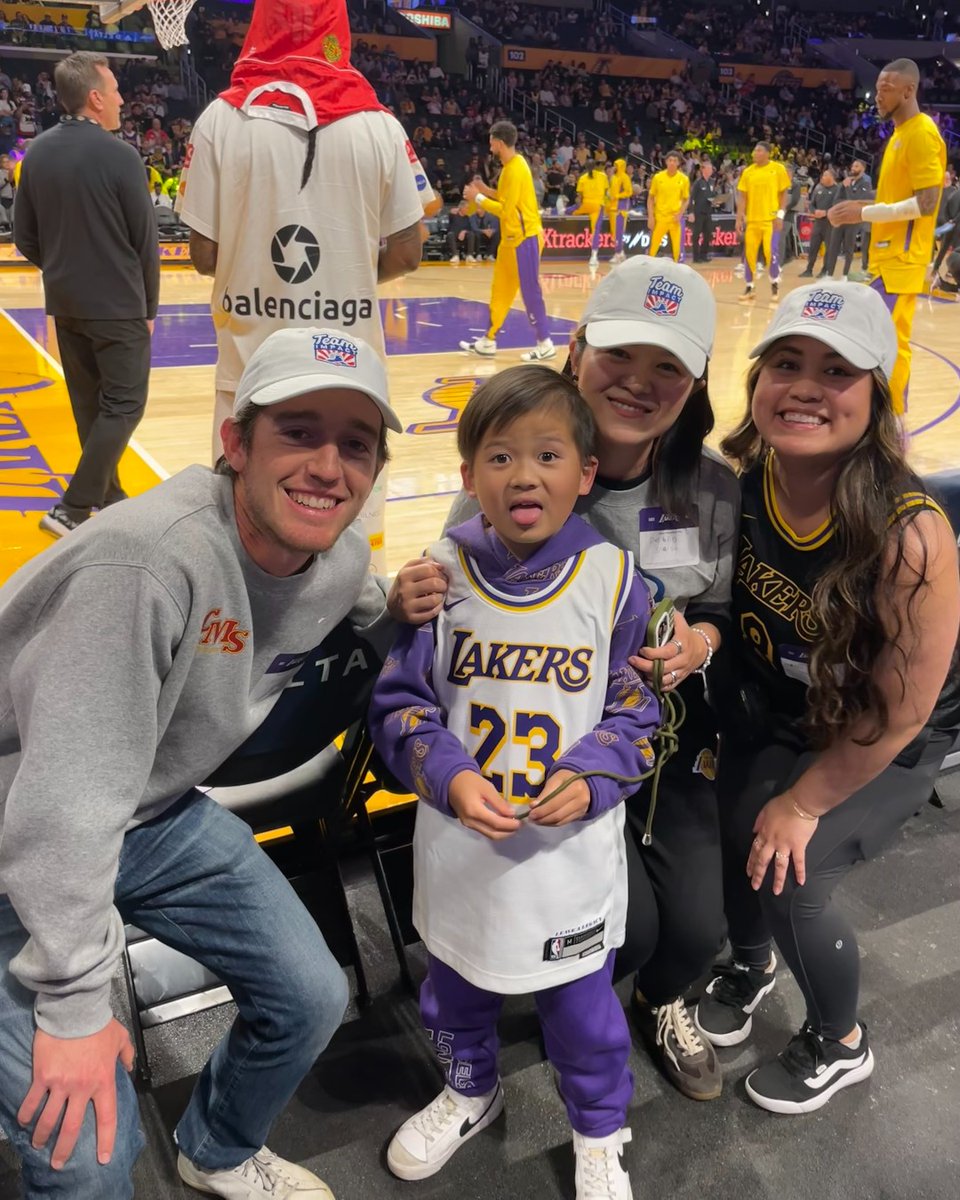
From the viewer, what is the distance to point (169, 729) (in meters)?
1.43

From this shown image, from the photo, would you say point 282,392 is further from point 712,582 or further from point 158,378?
point 158,378

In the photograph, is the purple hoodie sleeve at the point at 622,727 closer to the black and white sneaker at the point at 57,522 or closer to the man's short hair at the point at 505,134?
the black and white sneaker at the point at 57,522

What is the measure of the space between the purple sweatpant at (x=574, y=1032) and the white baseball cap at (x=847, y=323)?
1130mm

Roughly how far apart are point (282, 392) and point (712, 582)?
36.3 inches

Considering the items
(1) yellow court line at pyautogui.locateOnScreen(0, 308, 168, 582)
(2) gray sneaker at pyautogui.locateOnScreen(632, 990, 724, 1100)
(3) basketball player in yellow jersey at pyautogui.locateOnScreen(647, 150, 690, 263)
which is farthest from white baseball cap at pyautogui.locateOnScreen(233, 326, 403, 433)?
(3) basketball player in yellow jersey at pyautogui.locateOnScreen(647, 150, 690, 263)

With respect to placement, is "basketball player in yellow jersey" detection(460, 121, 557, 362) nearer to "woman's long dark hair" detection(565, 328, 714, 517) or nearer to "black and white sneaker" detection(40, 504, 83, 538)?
"black and white sneaker" detection(40, 504, 83, 538)

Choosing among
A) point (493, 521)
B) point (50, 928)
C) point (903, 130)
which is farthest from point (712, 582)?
point (903, 130)

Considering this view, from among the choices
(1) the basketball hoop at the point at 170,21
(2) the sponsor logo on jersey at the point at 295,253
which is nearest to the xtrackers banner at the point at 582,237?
(1) the basketball hoop at the point at 170,21

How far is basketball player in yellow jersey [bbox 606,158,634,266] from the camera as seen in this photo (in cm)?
1577

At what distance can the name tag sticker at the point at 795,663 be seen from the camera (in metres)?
1.81

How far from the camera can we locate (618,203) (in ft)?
52.4

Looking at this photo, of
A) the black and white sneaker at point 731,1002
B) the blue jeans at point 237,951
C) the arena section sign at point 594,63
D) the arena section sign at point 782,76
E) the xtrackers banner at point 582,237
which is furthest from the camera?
the arena section sign at point 782,76

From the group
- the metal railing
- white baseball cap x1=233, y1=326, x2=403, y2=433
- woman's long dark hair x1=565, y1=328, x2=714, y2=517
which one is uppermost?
the metal railing

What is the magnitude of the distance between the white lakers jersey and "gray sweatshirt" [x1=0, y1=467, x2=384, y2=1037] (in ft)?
1.12
